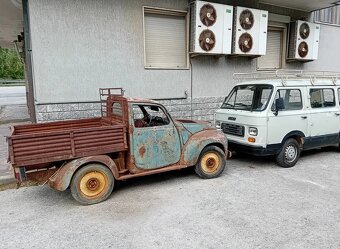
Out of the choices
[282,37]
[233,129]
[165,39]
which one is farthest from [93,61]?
[282,37]

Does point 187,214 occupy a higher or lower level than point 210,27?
lower

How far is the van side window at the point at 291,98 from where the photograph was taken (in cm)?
647

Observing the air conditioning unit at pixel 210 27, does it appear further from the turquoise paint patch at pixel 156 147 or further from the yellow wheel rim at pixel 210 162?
the turquoise paint patch at pixel 156 147

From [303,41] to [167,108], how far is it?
20.5 ft

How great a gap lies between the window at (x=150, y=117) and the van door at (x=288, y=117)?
2422 mm

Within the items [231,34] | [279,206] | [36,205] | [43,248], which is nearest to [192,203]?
[279,206]

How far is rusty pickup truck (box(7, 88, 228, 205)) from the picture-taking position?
4391 millimetres

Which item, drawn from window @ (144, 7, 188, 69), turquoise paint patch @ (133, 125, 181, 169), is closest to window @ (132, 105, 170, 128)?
turquoise paint patch @ (133, 125, 181, 169)

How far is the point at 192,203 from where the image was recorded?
15.1 ft

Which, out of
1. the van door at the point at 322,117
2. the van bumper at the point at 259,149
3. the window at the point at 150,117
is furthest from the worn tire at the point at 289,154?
the window at the point at 150,117

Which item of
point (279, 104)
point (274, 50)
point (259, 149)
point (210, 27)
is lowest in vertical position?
point (259, 149)

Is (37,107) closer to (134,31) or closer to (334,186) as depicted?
(134,31)

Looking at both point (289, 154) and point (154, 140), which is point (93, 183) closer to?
point (154, 140)

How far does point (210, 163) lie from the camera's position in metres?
5.89
